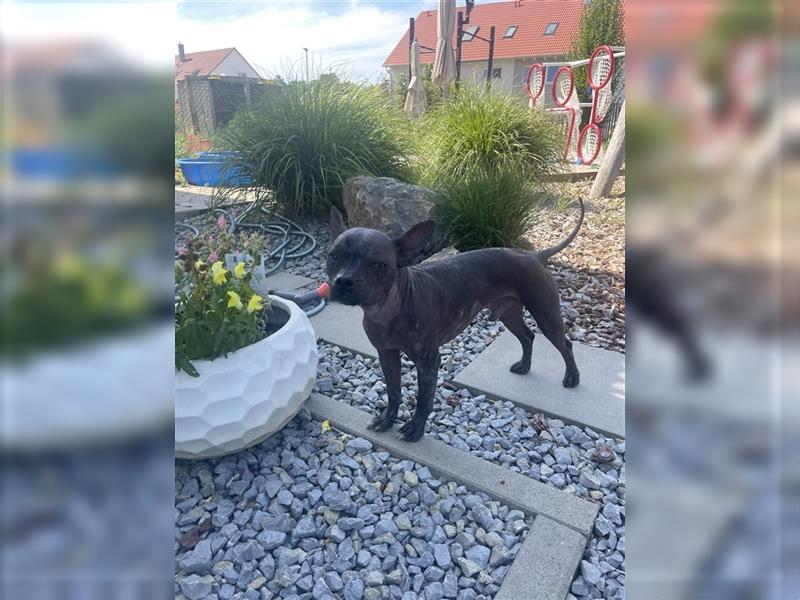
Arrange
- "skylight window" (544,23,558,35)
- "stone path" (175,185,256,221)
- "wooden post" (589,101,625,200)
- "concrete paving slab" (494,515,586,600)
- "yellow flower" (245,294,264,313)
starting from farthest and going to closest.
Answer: "skylight window" (544,23,558,35), "wooden post" (589,101,625,200), "stone path" (175,185,256,221), "yellow flower" (245,294,264,313), "concrete paving slab" (494,515,586,600)

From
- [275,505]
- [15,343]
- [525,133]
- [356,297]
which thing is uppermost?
[525,133]

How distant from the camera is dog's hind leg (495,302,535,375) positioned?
108 inches

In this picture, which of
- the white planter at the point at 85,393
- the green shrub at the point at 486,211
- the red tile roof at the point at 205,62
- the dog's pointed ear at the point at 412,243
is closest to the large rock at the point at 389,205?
the green shrub at the point at 486,211

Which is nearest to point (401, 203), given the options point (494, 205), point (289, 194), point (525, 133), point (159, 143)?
point (494, 205)

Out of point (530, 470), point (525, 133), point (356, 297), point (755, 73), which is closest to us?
point (755, 73)

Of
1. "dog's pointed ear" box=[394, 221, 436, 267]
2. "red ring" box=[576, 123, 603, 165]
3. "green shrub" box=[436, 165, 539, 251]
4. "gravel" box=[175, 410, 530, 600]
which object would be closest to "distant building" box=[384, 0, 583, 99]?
"red ring" box=[576, 123, 603, 165]

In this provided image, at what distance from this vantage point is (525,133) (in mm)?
6688

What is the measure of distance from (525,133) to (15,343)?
6.97m

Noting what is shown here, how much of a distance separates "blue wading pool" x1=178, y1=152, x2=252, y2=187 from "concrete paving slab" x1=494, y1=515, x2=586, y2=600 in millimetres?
5616

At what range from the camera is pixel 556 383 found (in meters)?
2.90

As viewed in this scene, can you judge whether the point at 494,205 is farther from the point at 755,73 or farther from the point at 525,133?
the point at 755,73

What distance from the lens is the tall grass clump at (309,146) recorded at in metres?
6.03

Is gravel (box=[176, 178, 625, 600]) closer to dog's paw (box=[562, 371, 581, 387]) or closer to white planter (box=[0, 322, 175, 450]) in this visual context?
dog's paw (box=[562, 371, 581, 387])

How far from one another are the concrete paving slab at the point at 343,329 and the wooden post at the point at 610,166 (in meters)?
5.32
